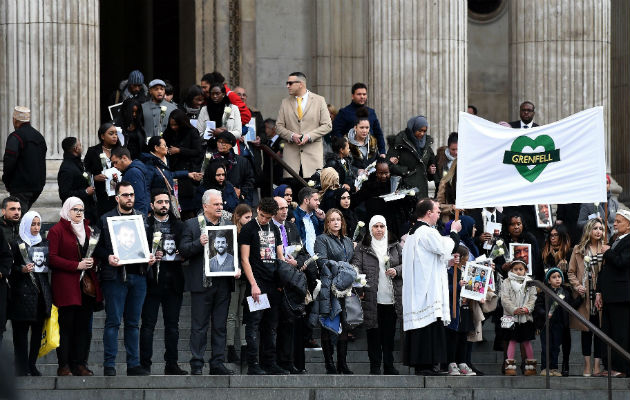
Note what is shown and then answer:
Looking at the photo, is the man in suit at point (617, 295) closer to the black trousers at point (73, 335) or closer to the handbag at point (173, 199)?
the handbag at point (173, 199)

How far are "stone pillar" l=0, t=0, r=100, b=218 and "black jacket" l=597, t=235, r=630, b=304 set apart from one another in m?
6.77

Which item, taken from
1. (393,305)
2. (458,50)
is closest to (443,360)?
(393,305)

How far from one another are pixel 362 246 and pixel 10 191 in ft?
13.6

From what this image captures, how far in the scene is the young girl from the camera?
1784 cm

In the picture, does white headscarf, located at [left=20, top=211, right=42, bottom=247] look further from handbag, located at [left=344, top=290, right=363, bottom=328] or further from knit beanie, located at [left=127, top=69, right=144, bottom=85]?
knit beanie, located at [left=127, top=69, right=144, bottom=85]

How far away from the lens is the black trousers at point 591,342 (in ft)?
58.1

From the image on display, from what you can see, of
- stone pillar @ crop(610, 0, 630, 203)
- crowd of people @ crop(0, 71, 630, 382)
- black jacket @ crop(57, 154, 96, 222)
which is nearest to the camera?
crowd of people @ crop(0, 71, 630, 382)

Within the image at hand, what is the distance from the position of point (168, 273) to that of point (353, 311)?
80.5 inches

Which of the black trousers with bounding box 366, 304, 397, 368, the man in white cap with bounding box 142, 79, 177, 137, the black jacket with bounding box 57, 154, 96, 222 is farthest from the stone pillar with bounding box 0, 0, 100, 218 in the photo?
the black trousers with bounding box 366, 304, 397, 368

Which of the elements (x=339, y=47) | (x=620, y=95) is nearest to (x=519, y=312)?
(x=339, y=47)

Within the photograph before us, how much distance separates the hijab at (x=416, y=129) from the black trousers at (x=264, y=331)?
4185 millimetres

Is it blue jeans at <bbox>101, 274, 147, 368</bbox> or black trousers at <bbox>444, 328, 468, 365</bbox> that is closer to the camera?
blue jeans at <bbox>101, 274, 147, 368</bbox>

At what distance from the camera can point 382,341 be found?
17.3m

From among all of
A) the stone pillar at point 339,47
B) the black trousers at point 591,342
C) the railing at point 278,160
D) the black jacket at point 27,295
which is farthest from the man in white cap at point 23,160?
the stone pillar at point 339,47
